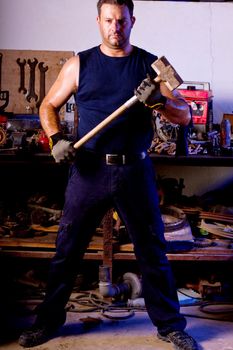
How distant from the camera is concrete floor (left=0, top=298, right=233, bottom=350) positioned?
3.07 meters

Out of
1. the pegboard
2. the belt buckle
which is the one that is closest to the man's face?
the belt buckle

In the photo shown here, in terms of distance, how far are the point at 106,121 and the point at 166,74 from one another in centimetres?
42

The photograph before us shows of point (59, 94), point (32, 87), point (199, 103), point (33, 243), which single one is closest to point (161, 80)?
point (59, 94)

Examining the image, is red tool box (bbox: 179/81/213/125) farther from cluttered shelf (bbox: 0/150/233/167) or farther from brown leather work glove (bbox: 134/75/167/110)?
brown leather work glove (bbox: 134/75/167/110)

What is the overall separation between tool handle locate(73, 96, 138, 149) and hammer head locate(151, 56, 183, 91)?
190 mm

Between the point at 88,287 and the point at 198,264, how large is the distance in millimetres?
972

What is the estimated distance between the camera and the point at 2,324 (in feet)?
10.9

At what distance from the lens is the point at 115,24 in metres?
2.81

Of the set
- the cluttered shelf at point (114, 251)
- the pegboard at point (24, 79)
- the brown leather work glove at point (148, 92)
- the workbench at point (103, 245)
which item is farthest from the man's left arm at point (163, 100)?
the pegboard at point (24, 79)

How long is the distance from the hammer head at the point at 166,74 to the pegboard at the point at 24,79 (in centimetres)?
174

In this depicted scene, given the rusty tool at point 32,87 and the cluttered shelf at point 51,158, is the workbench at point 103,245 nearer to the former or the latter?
the cluttered shelf at point 51,158

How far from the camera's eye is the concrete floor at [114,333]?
3072 millimetres

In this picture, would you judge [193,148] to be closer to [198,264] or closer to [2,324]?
[198,264]

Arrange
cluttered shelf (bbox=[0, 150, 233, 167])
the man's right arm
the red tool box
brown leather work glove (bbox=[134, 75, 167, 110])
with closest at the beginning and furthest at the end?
brown leather work glove (bbox=[134, 75, 167, 110])
the man's right arm
cluttered shelf (bbox=[0, 150, 233, 167])
the red tool box
